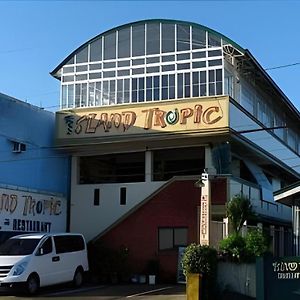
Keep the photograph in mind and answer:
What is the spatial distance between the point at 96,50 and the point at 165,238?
11160 mm

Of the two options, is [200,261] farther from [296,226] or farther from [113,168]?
[113,168]

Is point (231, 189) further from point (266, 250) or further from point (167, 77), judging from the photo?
point (266, 250)

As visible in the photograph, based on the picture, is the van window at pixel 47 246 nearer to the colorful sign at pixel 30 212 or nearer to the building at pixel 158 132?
the colorful sign at pixel 30 212

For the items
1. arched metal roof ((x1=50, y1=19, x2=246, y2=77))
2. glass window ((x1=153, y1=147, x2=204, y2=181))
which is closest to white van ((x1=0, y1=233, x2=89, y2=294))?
glass window ((x1=153, y1=147, x2=204, y2=181))

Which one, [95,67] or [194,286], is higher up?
[95,67]

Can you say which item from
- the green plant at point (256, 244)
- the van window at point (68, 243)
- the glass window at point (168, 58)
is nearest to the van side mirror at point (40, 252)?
the van window at point (68, 243)

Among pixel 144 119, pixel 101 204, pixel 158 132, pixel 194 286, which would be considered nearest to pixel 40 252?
pixel 194 286

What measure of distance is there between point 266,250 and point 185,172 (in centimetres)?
1618

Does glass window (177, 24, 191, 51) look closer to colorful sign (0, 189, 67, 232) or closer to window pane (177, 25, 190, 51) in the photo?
window pane (177, 25, 190, 51)

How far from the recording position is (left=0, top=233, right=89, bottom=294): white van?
2067 cm

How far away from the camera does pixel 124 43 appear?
108 ft

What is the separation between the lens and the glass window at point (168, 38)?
31888 mm

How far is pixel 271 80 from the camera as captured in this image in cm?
3584

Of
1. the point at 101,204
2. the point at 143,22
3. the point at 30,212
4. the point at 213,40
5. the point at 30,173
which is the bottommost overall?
the point at 30,212
